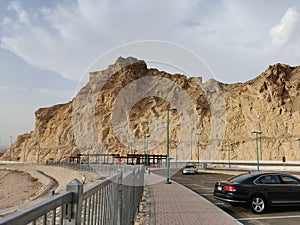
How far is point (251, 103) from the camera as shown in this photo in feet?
275

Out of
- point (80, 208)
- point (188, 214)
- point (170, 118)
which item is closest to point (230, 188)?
point (188, 214)

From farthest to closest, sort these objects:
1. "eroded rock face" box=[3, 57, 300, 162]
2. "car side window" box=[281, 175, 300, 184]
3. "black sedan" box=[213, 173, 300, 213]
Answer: "eroded rock face" box=[3, 57, 300, 162]
"car side window" box=[281, 175, 300, 184]
"black sedan" box=[213, 173, 300, 213]

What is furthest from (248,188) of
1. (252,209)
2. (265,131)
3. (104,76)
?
(104,76)

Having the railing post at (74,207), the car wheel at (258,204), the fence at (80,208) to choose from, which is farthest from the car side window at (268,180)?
the railing post at (74,207)

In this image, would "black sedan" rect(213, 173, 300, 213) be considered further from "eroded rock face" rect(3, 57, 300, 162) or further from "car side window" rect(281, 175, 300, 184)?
"eroded rock face" rect(3, 57, 300, 162)

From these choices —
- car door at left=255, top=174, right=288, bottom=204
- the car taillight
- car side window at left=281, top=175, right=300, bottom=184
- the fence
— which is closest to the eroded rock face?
car side window at left=281, top=175, right=300, bottom=184

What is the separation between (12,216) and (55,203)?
506 mm

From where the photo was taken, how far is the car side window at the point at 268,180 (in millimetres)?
10414

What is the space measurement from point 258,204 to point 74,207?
916cm

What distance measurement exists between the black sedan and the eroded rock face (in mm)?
61061

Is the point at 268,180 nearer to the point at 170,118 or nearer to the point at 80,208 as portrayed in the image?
the point at 80,208

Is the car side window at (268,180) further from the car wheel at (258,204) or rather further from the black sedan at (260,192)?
the car wheel at (258,204)

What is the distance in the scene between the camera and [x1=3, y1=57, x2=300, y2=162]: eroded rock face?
7762 centimetres

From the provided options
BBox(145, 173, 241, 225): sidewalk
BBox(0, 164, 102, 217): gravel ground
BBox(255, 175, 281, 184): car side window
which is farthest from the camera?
BBox(0, 164, 102, 217): gravel ground
